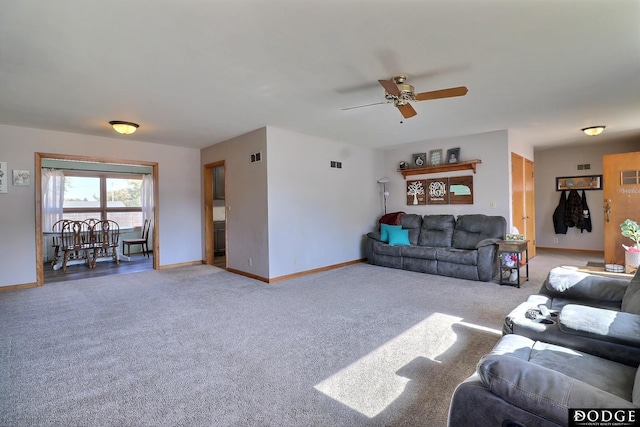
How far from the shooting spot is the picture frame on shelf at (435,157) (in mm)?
6145

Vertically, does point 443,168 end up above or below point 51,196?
above

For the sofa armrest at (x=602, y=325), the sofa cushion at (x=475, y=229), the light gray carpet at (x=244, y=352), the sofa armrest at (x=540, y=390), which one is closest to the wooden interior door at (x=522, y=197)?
the sofa cushion at (x=475, y=229)

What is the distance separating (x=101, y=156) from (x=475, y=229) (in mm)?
6824

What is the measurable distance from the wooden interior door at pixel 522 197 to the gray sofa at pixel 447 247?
687mm

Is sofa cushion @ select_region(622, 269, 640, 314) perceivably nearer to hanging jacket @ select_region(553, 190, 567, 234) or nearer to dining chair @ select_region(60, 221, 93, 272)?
hanging jacket @ select_region(553, 190, 567, 234)

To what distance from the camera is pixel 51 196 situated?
283 inches

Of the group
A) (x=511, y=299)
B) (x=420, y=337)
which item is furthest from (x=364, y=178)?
(x=420, y=337)

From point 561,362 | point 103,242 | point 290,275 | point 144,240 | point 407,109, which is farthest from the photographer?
point 144,240

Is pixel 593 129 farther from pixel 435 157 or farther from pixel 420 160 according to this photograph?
pixel 420 160

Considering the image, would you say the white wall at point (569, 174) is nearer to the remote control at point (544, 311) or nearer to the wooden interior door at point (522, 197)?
the wooden interior door at point (522, 197)

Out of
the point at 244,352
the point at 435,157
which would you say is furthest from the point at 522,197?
the point at 244,352

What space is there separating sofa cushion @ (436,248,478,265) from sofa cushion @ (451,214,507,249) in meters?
0.31

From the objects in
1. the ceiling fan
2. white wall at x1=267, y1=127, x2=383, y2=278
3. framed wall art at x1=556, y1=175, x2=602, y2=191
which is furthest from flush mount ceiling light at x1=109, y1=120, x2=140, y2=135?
framed wall art at x1=556, y1=175, x2=602, y2=191

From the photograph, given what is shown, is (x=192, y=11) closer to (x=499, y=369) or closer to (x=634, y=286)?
(x=499, y=369)
